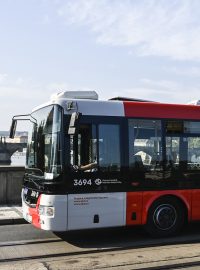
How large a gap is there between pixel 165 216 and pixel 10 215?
13.0ft

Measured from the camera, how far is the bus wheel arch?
8.80 m

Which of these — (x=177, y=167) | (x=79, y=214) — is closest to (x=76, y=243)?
(x=79, y=214)

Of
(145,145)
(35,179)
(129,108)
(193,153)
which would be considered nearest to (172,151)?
→ (193,153)

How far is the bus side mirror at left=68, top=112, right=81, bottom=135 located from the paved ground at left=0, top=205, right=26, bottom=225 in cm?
367

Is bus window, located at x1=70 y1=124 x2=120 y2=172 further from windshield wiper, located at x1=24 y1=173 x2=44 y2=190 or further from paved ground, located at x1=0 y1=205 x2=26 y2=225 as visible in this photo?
paved ground, located at x1=0 y1=205 x2=26 y2=225

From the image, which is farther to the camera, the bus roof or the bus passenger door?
the bus roof

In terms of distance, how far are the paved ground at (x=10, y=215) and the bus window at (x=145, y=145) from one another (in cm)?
346

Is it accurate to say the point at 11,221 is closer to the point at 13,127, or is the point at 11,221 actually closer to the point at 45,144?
the point at 13,127

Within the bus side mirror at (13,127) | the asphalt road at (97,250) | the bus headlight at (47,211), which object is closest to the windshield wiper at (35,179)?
the bus headlight at (47,211)

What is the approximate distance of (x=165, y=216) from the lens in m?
8.90

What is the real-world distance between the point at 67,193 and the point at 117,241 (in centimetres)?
140

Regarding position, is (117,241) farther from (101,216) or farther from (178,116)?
(178,116)

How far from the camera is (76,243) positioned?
832cm

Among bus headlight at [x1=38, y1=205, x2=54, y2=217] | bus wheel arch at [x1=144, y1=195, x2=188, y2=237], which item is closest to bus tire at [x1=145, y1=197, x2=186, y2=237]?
bus wheel arch at [x1=144, y1=195, x2=188, y2=237]
